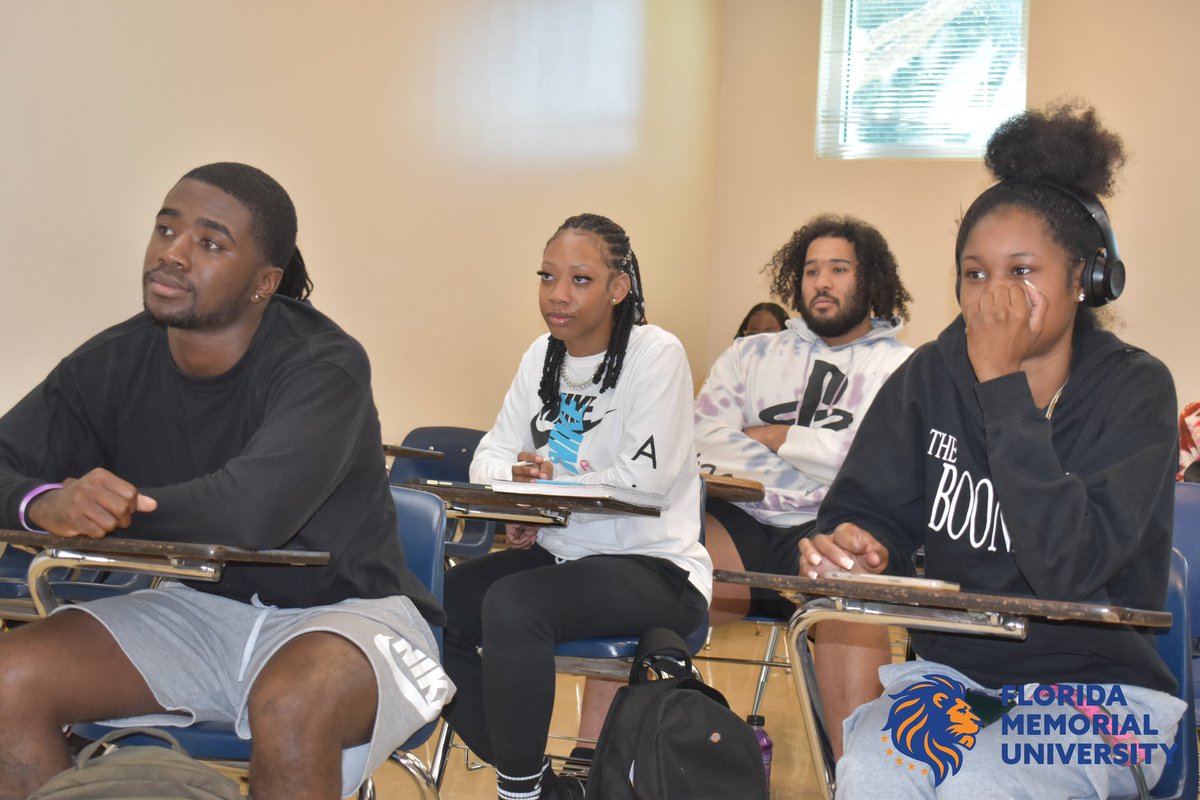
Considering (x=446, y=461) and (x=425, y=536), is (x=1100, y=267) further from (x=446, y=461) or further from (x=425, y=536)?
(x=446, y=461)

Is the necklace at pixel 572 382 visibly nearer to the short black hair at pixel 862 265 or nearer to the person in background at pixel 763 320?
the short black hair at pixel 862 265

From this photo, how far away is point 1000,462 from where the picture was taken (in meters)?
1.74

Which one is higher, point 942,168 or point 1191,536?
point 942,168

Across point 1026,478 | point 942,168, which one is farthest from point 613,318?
point 942,168

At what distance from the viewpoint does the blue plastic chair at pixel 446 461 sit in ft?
14.0

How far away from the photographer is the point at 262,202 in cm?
220

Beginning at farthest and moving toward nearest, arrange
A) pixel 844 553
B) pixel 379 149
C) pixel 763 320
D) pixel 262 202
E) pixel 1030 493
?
pixel 763 320 < pixel 379 149 < pixel 262 202 < pixel 844 553 < pixel 1030 493

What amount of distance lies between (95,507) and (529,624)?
97 cm

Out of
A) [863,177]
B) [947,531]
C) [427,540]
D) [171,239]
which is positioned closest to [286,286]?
[171,239]

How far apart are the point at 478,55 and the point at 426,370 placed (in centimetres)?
138

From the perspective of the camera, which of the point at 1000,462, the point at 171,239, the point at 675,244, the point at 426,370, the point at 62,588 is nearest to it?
the point at 1000,462

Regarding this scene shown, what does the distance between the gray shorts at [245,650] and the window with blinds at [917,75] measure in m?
6.67

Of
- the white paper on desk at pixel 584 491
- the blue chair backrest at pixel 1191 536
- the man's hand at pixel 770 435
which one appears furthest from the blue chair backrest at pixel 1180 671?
the man's hand at pixel 770 435

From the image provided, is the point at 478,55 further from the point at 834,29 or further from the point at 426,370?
the point at 834,29
